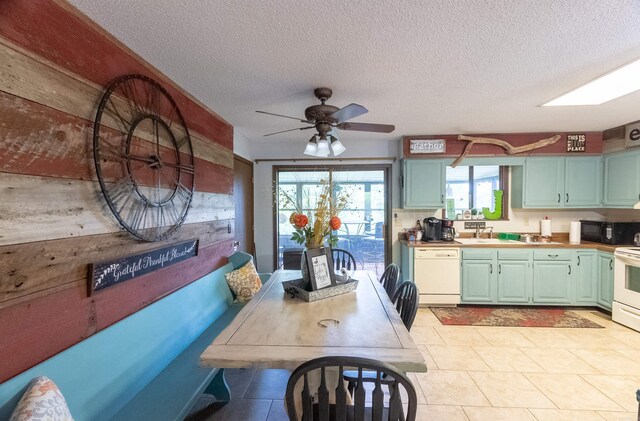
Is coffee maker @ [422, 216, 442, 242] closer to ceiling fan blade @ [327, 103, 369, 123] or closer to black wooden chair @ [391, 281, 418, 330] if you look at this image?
black wooden chair @ [391, 281, 418, 330]

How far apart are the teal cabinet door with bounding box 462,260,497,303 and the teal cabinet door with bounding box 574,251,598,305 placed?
1036mm

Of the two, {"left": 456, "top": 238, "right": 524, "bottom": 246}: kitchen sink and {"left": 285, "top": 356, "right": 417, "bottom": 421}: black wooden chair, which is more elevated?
{"left": 456, "top": 238, "right": 524, "bottom": 246}: kitchen sink

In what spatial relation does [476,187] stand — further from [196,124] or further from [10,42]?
[10,42]

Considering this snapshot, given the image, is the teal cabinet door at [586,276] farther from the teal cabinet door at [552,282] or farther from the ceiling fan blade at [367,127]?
the ceiling fan blade at [367,127]

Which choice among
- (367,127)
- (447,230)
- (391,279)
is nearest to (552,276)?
(447,230)

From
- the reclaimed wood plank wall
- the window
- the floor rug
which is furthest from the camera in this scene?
the window

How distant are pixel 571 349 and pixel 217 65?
13.3 feet

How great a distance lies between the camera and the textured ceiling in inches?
58.4

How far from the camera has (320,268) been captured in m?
2.09

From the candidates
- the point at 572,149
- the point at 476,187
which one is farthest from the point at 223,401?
the point at 572,149

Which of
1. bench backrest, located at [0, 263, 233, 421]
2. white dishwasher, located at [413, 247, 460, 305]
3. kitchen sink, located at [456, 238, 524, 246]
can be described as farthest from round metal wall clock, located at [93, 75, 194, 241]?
kitchen sink, located at [456, 238, 524, 246]

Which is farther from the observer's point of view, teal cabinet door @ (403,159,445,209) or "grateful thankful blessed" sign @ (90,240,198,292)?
teal cabinet door @ (403,159,445,209)

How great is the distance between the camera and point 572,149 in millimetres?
4004

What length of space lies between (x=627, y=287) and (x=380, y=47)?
3.96 metres
